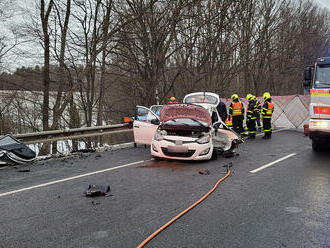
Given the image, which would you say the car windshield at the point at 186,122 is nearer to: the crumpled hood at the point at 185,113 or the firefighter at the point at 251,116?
the crumpled hood at the point at 185,113

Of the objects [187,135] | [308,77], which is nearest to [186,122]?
[187,135]

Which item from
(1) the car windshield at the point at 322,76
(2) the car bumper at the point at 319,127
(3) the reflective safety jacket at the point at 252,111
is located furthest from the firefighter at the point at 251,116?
(2) the car bumper at the point at 319,127

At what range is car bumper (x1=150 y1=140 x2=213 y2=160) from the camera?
Answer: 7.16 m

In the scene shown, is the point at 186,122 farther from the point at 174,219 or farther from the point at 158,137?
the point at 174,219

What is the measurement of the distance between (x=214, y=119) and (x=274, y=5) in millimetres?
21279

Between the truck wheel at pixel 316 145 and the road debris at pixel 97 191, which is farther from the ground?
the truck wheel at pixel 316 145

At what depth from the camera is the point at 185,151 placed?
23.5ft

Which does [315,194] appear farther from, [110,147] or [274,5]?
[274,5]

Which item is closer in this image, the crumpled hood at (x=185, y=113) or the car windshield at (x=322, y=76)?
the car windshield at (x=322, y=76)

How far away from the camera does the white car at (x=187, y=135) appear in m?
7.20

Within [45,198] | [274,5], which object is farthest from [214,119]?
[274,5]

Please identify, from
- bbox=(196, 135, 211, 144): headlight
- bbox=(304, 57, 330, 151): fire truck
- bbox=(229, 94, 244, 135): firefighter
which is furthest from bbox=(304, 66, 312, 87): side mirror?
bbox=(229, 94, 244, 135): firefighter

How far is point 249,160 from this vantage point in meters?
7.73

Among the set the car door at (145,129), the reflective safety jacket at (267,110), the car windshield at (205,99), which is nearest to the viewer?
the car door at (145,129)
